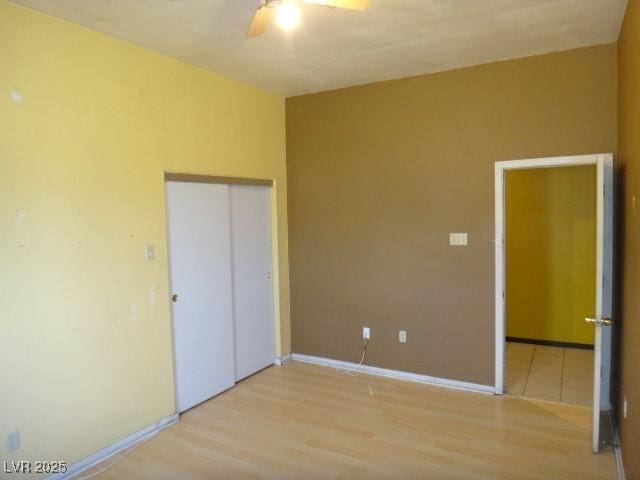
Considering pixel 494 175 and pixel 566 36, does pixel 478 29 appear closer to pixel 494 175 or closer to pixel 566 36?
pixel 566 36

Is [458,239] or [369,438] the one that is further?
[458,239]

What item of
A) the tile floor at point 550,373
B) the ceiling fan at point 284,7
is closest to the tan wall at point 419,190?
the tile floor at point 550,373

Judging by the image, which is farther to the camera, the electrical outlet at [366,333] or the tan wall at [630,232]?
the electrical outlet at [366,333]

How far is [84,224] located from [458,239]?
2926 millimetres

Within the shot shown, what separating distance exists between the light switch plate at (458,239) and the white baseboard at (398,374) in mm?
1237

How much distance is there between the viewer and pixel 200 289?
12.3 feet

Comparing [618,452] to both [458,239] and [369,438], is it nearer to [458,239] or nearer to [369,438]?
[369,438]

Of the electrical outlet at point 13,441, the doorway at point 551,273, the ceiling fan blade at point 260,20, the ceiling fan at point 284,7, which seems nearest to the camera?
the ceiling fan at point 284,7

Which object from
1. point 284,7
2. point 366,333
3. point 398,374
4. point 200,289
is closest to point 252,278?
point 200,289

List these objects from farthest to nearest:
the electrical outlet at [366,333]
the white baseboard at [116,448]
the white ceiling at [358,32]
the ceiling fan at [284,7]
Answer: the electrical outlet at [366,333] < the white baseboard at [116,448] < the white ceiling at [358,32] < the ceiling fan at [284,7]

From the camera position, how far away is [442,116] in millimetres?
3895

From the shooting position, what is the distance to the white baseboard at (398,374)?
390 cm

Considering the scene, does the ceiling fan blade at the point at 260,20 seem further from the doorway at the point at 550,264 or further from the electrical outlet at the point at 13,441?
the doorway at the point at 550,264

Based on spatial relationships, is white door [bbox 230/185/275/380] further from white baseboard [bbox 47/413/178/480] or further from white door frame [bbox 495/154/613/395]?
white door frame [bbox 495/154/613/395]
